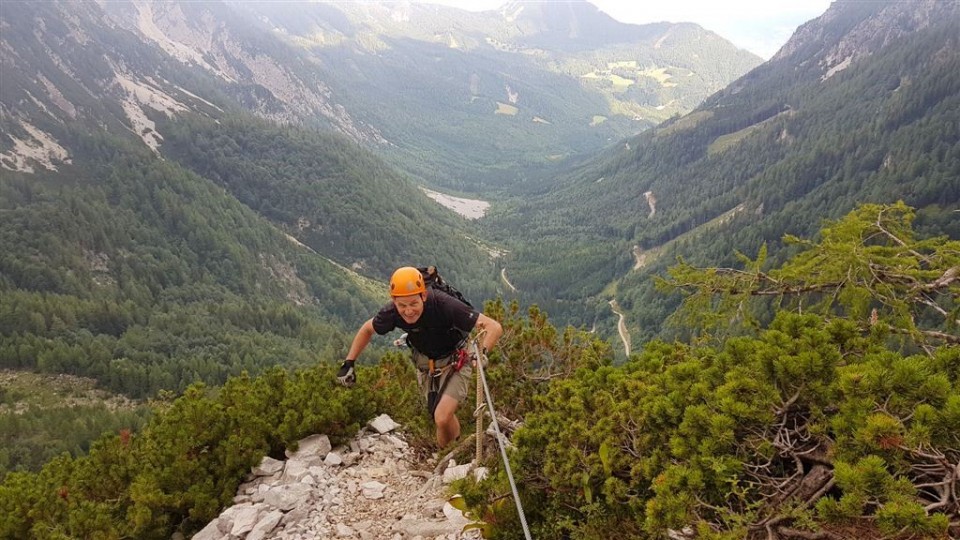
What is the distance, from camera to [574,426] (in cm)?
671

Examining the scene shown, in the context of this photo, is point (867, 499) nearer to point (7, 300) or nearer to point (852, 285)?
point (852, 285)

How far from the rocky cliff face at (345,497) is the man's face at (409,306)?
8.08 feet

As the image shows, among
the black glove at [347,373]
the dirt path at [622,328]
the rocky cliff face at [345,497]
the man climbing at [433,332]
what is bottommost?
the dirt path at [622,328]

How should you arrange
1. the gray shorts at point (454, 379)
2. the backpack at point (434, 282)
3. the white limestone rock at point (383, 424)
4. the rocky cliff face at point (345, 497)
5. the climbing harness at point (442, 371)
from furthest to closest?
1. the white limestone rock at point (383, 424)
2. the gray shorts at point (454, 379)
3. the climbing harness at point (442, 371)
4. the backpack at point (434, 282)
5. the rocky cliff face at point (345, 497)

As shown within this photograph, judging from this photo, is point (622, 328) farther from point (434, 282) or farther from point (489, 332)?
point (489, 332)

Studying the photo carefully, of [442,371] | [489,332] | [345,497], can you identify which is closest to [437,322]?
[442,371]

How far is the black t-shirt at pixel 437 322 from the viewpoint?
8.66 metres

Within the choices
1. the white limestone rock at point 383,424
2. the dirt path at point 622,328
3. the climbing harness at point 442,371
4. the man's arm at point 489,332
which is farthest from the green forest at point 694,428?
the dirt path at point 622,328

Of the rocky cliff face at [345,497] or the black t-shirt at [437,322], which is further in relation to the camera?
the black t-shirt at [437,322]

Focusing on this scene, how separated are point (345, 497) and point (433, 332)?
306 cm

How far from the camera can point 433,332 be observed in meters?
8.94

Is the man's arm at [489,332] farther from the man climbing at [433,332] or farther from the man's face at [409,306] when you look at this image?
the man's face at [409,306]

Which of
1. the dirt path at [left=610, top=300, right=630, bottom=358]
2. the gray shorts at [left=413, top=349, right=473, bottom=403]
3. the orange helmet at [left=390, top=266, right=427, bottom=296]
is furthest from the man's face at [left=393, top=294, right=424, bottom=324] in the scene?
the dirt path at [left=610, top=300, right=630, bottom=358]

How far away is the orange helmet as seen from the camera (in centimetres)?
791
